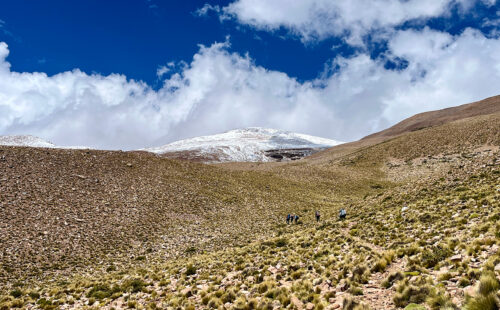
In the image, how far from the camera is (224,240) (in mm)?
29406

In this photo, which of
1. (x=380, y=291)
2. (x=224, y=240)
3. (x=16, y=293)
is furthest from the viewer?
(x=224, y=240)

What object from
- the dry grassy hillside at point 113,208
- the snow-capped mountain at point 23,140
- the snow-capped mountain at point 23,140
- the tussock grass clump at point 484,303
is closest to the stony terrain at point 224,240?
the tussock grass clump at point 484,303

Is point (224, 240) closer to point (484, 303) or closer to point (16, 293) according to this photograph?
point (16, 293)

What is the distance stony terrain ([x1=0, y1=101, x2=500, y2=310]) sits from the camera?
10062mm

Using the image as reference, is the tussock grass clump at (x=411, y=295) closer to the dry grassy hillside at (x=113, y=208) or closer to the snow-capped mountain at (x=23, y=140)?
the dry grassy hillside at (x=113, y=208)

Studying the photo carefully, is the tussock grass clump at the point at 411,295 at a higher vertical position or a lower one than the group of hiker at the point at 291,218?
higher

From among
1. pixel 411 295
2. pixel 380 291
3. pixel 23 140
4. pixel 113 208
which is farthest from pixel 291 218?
pixel 23 140

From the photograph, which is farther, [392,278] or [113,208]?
[113,208]

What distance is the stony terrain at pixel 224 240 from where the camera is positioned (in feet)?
33.0

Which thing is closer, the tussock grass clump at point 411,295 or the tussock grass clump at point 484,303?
the tussock grass clump at point 484,303

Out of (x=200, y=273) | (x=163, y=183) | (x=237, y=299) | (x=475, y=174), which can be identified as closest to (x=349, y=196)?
(x=475, y=174)

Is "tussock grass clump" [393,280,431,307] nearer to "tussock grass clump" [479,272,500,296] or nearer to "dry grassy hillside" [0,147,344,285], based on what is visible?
"tussock grass clump" [479,272,500,296]

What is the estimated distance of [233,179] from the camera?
57.4 meters

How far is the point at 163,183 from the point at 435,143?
8062 cm
